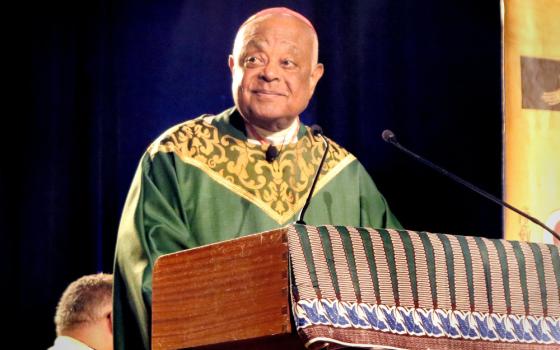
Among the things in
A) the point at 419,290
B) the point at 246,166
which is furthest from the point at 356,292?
the point at 246,166

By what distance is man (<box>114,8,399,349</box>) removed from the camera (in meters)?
4.04

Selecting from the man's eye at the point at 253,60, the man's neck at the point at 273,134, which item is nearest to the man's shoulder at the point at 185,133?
the man's neck at the point at 273,134

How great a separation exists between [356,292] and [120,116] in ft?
8.99

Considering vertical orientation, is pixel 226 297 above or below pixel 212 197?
below

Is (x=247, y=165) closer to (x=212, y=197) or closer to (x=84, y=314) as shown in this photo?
(x=212, y=197)

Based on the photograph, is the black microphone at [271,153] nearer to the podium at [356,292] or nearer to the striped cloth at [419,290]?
the podium at [356,292]

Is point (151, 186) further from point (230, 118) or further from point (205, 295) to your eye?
point (205, 295)

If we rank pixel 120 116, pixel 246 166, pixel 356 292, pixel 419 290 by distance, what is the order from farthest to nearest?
pixel 120 116
pixel 246 166
pixel 419 290
pixel 356 292

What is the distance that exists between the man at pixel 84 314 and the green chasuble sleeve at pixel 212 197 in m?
1.33

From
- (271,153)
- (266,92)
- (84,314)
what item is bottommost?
(84,314)

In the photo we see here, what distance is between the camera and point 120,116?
17.6 feet

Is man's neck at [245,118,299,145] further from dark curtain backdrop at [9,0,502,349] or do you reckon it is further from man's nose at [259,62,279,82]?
dark curtain backdrop at [9,0,502,349]

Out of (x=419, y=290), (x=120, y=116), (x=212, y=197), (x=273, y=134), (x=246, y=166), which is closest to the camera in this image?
(x=419, y=290)

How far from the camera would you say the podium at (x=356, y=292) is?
279 cm
